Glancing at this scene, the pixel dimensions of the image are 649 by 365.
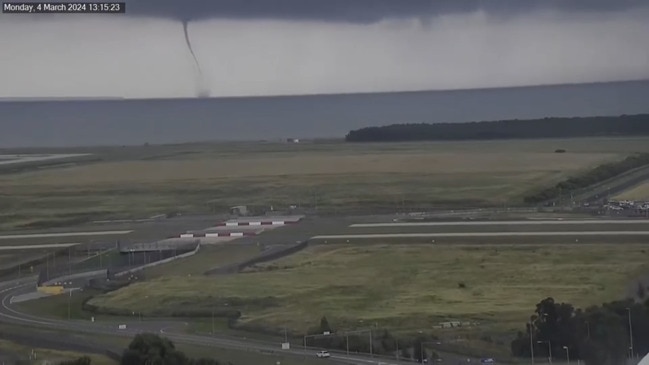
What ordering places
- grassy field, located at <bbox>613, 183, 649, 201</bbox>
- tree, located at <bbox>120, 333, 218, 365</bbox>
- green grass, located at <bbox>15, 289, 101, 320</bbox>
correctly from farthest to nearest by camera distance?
1. grassy field, located at <bbox>613, 183, 649, 201</bbox>
2. green grass, located at <bbox>15, 289, 101, 320</bbox>
3. tree, located at <bbox>120, 333, 218, 365</bbox>

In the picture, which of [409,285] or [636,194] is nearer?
[409,285]

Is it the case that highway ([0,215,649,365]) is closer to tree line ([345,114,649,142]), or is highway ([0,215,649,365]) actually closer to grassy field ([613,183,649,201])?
grassy field ([613,183,649,201])

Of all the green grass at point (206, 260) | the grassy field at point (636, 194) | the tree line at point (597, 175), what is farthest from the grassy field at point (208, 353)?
the grassy field at point (636, 194)

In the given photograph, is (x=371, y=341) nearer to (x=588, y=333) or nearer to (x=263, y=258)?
(x=263, y=258)

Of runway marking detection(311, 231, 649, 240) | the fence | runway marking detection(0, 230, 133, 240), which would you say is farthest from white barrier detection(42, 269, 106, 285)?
runway marking detection(311, 231, 649, 240)

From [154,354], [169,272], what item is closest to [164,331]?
[154,354]

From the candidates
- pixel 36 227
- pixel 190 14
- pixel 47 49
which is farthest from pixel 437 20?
pixel 36 227

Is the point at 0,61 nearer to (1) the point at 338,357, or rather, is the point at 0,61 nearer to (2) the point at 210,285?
(2) the point at 210,285

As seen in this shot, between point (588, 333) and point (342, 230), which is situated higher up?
point (342, 230)
